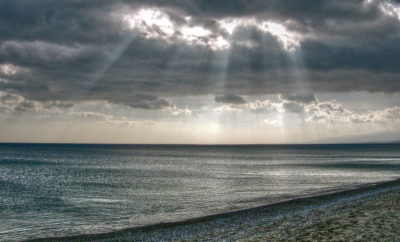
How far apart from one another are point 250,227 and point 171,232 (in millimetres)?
6236

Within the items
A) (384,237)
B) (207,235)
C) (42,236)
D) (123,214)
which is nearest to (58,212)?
(123,214)

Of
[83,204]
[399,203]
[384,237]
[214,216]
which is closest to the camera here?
[384,237]

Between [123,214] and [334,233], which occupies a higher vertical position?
[334,233]

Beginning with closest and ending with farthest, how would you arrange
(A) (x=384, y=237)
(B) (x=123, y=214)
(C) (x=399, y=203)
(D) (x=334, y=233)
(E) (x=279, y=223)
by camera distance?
1. (A) (x=384, y=237)
2. (D) (x=334, y=233)
3. (E) (x=279, y=223)
4. (C) (x=399, y=203)
5. (B) (x=123, y=214)

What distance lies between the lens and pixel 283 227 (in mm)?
25688

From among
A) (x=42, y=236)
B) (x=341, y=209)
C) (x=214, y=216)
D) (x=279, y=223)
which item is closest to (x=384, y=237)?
(x=279, y=223)

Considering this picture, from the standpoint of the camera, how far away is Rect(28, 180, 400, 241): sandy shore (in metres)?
20.8

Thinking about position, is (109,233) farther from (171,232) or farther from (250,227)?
(250,227)

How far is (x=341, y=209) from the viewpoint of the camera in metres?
33.0

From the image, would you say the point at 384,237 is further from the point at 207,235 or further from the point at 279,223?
the point at 207,235

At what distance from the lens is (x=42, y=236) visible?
28562mm

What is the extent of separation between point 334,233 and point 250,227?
Result: 828 centimetres

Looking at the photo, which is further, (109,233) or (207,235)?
(109,233)

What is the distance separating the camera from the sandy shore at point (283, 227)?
20.8 metres
